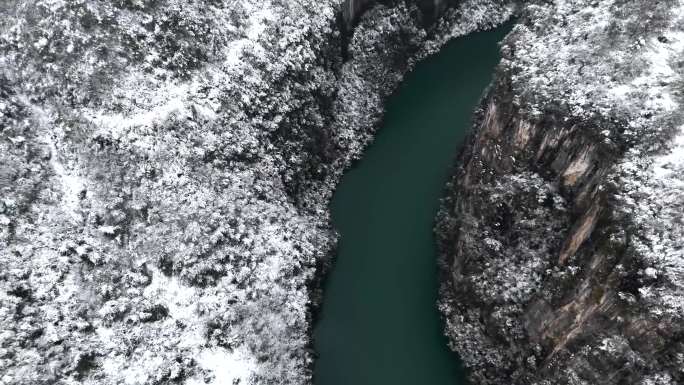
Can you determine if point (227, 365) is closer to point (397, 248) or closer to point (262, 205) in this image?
point (262, 205)

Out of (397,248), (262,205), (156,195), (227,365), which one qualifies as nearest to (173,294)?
(227,365)

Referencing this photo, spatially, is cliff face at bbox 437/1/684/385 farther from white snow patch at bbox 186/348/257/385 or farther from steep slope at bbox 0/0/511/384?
white snow patch at bbox 186/348/257/385

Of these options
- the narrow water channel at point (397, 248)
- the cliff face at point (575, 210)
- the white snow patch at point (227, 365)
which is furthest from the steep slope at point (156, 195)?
the cliff face at point (575, 210)

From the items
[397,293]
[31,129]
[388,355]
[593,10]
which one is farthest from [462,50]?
[31,129]

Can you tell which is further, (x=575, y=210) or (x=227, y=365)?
(x=227, y=365)

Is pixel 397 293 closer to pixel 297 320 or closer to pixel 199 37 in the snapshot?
pixel 297 320

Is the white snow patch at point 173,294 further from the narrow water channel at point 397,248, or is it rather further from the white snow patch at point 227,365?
the narrow water channel at point 397,248
